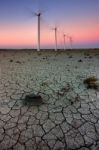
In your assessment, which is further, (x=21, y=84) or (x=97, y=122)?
(x=21, y=84)

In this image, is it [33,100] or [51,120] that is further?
[33,100]

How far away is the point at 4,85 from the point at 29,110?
7.51 ft

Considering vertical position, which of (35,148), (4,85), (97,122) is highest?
(4,85)

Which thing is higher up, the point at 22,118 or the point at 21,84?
the point at 21,84

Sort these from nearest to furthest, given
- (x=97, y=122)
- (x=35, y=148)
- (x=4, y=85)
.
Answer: (x=35, y=148)
(x=97, y=122)
(x=4, y=85)

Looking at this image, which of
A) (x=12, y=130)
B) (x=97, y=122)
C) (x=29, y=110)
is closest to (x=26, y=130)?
(x=12, y=130)

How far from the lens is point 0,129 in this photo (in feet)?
9.64

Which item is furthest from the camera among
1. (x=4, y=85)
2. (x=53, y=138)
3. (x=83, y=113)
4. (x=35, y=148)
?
(x=4, y=85)

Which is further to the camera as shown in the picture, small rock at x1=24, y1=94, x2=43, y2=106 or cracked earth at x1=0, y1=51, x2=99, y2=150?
small rock at x1=24, y1=94, x2=43, y2=106

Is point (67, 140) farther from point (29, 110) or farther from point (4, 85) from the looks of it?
point (4, 85)

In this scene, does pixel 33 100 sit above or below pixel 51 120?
above

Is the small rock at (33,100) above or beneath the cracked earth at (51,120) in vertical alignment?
above

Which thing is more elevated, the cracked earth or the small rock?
the small rock

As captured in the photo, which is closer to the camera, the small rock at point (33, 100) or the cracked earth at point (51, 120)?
the cracked earth at point (51, 120)
